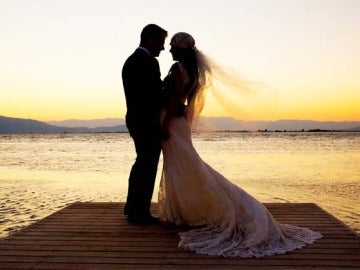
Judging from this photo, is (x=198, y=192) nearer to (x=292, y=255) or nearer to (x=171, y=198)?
(x=171, y=198)

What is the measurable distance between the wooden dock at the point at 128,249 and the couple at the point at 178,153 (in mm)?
292

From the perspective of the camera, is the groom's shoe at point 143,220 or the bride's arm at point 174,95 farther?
the groom's shoe at point 143,220

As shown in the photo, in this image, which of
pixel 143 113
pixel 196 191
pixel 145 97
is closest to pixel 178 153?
pixel 196 191

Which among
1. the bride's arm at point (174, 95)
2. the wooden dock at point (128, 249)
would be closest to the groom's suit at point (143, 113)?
the bride's arm at point (174, 95)

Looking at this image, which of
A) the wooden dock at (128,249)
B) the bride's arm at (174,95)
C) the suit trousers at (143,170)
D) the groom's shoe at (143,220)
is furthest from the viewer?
the groom's shoe at (143,220)

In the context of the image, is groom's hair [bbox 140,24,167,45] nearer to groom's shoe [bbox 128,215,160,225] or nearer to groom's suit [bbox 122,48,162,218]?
groom's suit [bbox 122,48,162,218]

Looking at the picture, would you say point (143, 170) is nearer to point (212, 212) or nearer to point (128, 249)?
point (212, 212)

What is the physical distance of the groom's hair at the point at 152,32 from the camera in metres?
5.40

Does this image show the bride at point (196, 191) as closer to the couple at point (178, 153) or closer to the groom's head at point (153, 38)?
the couple at point (178, 153)

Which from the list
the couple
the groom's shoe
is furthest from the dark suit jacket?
the groom's shoe

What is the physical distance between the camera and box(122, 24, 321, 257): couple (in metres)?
5.07

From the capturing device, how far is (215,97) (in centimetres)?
551

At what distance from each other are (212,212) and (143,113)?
4.37ft

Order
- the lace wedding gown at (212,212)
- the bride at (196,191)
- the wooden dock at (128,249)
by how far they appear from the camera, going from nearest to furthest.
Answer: the wooden dock at (128,249)
the lace wedding gown at (212,212)
the bride at (196,191)
